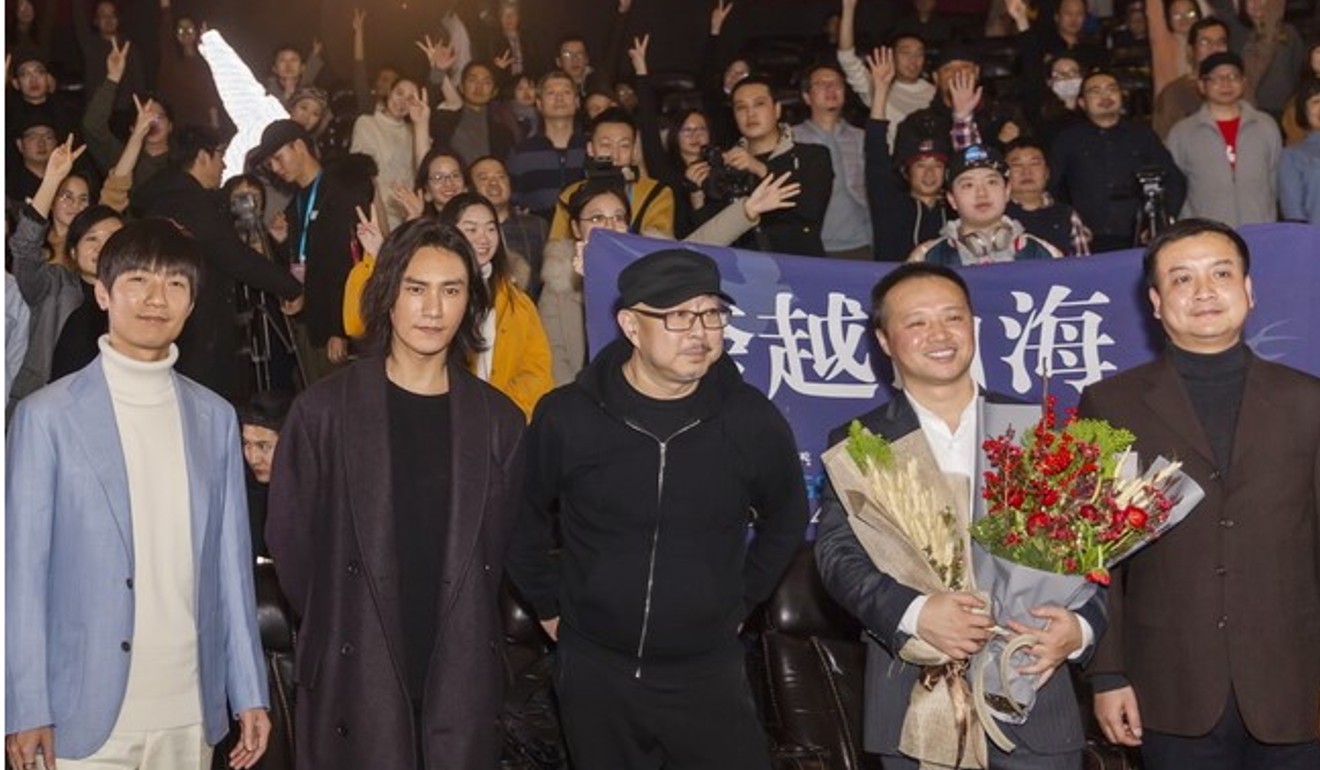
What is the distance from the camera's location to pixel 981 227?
6395 millimetres

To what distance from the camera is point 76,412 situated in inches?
160

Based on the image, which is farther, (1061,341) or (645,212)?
(645,212)

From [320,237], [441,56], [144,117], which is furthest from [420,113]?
[441,56]

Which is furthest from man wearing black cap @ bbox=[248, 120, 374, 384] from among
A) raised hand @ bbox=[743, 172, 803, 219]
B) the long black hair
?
raised hand @ bbox=[743, 172, 803, 219]

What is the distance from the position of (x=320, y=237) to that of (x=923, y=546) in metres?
4.24

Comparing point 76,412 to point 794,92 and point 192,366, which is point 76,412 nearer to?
point 192,366

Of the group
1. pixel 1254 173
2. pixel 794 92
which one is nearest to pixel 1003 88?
pixel 794 92

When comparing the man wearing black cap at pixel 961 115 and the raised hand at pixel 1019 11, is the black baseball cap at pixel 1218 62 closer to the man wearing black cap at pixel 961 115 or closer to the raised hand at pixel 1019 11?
the man wearing black cap at pixel 961 115

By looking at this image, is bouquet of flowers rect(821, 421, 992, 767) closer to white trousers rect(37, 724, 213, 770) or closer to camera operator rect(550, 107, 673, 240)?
white trousers rect(37, 724, 213, 770)

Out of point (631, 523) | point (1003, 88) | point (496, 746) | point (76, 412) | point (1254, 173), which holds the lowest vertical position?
point (496, 746)

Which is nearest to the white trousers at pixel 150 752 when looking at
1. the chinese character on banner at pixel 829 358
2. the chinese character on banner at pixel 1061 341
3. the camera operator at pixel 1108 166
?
the chinese character on banner at pixel 829 358

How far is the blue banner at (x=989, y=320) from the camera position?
589 centimetres

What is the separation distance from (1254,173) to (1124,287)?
9.24 feet

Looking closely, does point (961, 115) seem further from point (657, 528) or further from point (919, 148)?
point (657, 528)
